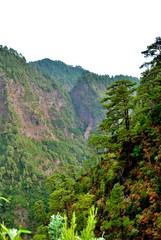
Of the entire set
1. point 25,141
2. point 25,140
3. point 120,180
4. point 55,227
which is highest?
point 25,140

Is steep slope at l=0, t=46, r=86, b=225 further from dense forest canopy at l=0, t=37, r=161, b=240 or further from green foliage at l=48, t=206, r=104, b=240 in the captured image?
green foliage at l=48, t=206, r=104, b=240

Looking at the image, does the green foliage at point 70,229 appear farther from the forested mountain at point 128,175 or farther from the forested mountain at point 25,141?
the forested mountain at point 25,141

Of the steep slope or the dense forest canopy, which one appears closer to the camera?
the dense forest canopy

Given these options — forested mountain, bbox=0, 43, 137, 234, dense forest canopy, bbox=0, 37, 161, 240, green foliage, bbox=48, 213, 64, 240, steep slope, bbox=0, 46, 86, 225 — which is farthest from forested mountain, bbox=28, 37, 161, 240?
steep slope, bbox=0, 46, 86, 225

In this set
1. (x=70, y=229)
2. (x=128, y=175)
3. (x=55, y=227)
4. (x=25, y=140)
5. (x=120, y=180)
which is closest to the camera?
(x=70, y=229)

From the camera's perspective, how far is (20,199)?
103188 mm

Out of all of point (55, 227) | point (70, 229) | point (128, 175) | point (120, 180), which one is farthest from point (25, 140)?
point (70, 229)

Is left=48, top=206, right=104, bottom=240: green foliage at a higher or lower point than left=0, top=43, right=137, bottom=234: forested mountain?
lower

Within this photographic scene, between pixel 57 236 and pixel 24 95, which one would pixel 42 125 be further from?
pixel 57 236

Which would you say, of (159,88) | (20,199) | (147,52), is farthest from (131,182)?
(20,199)

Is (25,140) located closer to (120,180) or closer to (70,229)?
(120,180)

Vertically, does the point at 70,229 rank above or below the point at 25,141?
below

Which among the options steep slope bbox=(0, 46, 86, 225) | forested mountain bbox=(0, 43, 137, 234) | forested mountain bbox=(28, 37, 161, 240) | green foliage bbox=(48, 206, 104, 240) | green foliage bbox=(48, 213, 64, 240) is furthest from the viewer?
steep slope bbox=(0, 46, 86, 225)

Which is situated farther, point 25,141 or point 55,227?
point 25,141
